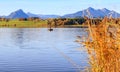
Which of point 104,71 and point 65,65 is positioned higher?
point 104,71

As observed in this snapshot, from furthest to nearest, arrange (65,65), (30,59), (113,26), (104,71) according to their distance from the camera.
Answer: (30,59)
(65,65)
(113,26)
(104,71)

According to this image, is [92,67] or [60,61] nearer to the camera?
[92,67]

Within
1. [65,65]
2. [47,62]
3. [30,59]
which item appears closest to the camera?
[65,65]

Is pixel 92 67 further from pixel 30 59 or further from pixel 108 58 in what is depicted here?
pixel 30 59

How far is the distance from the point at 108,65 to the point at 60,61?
87.0 feet

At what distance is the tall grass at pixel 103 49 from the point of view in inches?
341

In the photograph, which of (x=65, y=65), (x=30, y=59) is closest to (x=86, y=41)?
(x=65, y=65)

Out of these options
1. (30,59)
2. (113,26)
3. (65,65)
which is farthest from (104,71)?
(30,59)

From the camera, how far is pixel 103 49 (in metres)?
8.60

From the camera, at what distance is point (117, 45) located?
28.8 feet

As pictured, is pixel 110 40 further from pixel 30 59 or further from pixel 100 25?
pixel 30 59

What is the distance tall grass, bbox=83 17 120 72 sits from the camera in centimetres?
866

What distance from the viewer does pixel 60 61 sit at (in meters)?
35.2

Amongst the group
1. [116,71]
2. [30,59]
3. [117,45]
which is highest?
[117,45]
